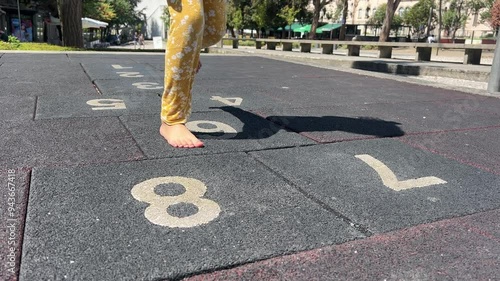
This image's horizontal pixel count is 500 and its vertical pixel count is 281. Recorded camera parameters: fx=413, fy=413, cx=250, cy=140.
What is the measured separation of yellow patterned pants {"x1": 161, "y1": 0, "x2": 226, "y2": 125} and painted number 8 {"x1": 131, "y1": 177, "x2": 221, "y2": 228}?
951 millimetres

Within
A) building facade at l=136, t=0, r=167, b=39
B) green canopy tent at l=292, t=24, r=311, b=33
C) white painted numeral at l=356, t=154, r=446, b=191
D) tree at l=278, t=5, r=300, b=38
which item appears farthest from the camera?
building facade at l=136, t=0, r=167, b=39

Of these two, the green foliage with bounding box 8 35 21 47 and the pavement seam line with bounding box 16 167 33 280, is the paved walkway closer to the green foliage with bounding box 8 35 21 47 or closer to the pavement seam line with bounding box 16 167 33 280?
the pavement seam line with bounding box 16 167 33 280

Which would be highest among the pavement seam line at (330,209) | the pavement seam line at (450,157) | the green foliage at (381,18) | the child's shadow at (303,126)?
the green foliage at (381,18)

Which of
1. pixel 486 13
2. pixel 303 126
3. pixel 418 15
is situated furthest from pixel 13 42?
pixel 486 13

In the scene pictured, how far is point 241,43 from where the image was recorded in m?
48.9

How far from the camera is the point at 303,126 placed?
4.28 meters

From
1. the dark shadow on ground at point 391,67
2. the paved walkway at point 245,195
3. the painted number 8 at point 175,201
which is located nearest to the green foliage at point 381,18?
the dark shadow on ground at point 391,67

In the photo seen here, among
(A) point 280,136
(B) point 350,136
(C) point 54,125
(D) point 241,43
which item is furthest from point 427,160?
(D) point 241,43

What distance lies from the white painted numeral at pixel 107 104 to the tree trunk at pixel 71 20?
1385cm

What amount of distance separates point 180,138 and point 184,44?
749 millimetres

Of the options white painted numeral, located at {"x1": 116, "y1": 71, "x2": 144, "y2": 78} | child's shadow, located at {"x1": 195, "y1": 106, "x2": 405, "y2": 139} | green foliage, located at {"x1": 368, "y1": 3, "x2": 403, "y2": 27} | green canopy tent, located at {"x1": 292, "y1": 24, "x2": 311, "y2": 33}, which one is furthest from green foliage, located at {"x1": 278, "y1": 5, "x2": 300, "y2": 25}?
child's shadow, located at {"x1": 195, "y1": 106, "x2": 405, "y2": 139}

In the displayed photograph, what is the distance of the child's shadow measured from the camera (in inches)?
152

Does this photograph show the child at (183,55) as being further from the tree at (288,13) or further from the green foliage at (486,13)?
the green foliage at (486,13)

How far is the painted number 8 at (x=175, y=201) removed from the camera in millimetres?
2141
